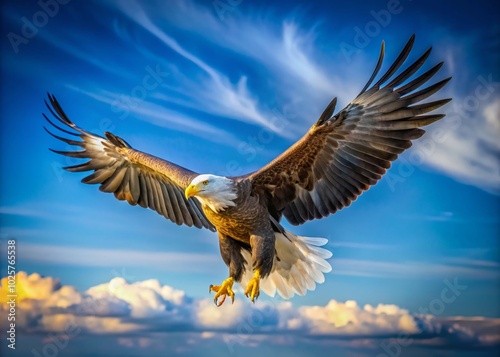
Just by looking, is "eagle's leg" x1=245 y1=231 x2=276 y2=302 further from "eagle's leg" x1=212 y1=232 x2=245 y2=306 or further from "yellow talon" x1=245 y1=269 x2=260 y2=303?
"eagle's leg" x1=212 y1=232 x2=245 y2=306

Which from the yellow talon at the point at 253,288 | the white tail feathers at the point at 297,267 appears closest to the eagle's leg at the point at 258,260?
the yellow talon at the point at 253,288

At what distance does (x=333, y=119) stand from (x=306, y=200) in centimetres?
69

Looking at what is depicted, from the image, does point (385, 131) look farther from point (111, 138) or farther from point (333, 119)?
point (111, 138)

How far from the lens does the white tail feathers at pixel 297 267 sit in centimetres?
469

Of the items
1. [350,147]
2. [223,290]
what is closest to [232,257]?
[223,290]

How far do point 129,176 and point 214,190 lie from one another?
1.54 m

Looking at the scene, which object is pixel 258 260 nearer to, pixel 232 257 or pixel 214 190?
pixel 232 257

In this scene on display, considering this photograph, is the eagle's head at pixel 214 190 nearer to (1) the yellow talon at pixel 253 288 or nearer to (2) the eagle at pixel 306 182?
(2) the eagle at pixel 306 182

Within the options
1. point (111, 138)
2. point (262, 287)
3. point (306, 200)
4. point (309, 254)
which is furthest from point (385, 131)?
point (111, 138)

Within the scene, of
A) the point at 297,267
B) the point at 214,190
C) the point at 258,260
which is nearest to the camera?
the point at 214,190

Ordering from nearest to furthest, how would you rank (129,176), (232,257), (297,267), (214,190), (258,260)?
1. (214,190)
2. (258,260)
3. (232,257)
4. (297,267)
5. (129,176)

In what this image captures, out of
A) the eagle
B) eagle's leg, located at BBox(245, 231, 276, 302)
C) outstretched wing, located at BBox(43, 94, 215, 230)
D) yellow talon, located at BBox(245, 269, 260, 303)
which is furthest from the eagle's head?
outstretched wing, located at BBox(43, 94, 215, 230)

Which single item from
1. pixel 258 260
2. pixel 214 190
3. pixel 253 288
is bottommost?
pixel 253 288

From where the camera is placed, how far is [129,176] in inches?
203
